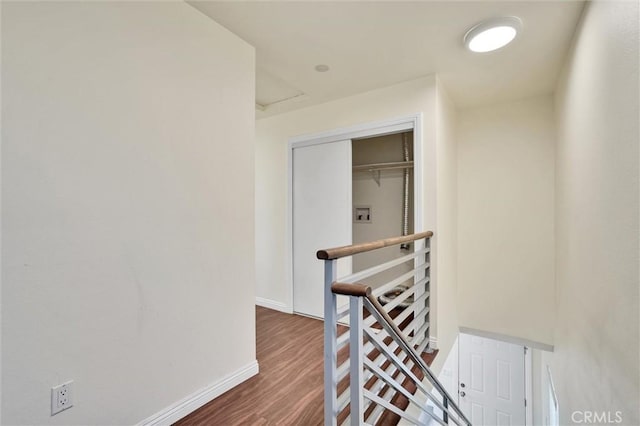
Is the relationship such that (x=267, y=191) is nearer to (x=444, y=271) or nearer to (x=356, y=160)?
(x=356, y=160)

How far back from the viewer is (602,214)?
1482 mm

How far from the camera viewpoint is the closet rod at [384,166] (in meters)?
3.50

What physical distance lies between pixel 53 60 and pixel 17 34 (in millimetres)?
116

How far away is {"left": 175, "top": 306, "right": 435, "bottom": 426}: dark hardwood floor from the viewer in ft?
5.39

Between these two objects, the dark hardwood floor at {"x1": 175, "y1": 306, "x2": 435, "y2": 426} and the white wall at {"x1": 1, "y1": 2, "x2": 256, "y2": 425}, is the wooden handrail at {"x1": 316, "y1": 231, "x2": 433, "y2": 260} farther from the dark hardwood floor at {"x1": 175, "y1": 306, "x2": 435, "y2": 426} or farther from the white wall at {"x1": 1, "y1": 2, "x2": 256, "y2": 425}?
the dark hardwood floor at {"x1": 175, "y1": 306, "x2": 435, "y2": 426}

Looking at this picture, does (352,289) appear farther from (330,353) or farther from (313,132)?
(313,132)

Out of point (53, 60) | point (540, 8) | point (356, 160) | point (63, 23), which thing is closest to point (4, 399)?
point (53, 60)

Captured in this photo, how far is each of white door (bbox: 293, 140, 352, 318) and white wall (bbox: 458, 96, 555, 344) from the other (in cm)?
143

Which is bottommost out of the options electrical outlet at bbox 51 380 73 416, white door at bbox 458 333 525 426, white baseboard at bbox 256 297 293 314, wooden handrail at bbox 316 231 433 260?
white door at bbox 458 333 525 426

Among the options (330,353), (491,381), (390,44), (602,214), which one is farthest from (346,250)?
(491,381)

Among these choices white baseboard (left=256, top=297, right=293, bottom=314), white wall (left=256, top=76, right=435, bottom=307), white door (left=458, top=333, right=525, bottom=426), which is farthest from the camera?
white door (left=458, top=333, right=525, bottom=426)

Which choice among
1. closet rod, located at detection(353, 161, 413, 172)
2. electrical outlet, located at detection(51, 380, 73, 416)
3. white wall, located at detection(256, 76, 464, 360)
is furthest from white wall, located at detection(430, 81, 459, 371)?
electrical outlet, located at detection(51, 380, 73, 416)

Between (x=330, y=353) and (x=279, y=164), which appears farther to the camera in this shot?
(x=279, y=164)

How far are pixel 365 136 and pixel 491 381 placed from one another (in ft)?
13.8
